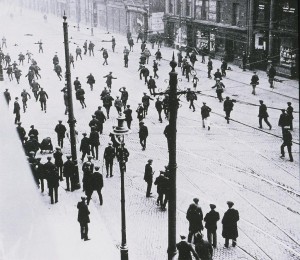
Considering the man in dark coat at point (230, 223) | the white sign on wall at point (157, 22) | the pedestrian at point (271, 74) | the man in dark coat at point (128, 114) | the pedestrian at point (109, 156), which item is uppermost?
the white sign on wall at point (157, 22)

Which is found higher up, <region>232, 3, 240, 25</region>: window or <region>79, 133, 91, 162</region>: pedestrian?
<region>232, 3, 240, 25</region>: window

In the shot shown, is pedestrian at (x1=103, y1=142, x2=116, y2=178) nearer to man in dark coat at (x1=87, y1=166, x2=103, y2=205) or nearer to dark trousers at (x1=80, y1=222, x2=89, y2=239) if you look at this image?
man in dark coat at (x1=87, y1=166, x2=103, y2=205)

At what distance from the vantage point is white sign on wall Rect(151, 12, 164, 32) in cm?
4743

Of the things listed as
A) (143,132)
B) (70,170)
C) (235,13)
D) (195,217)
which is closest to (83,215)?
(195,217)

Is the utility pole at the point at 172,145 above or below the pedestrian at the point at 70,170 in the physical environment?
above

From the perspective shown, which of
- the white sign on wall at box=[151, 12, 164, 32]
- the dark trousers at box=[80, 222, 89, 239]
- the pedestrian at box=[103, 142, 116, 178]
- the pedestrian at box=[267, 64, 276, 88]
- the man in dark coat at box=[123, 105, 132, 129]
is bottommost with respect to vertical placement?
the dark trousers at box=[80, 222, 89, 239]

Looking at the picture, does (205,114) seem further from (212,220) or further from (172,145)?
(172,145)

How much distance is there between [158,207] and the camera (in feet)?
49.1

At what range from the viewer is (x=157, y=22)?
4778 cm

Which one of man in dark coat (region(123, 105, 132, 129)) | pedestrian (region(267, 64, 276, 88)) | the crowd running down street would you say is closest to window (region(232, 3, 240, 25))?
the crowd running down street

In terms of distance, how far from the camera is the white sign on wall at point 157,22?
1867 inches

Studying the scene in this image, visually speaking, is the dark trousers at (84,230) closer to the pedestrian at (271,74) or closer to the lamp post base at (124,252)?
the lamp post base at (124,252)

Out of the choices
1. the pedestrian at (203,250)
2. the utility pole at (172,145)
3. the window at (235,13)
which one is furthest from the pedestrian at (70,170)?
the window at (235,13)

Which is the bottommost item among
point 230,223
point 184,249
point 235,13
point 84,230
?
point 84,230
